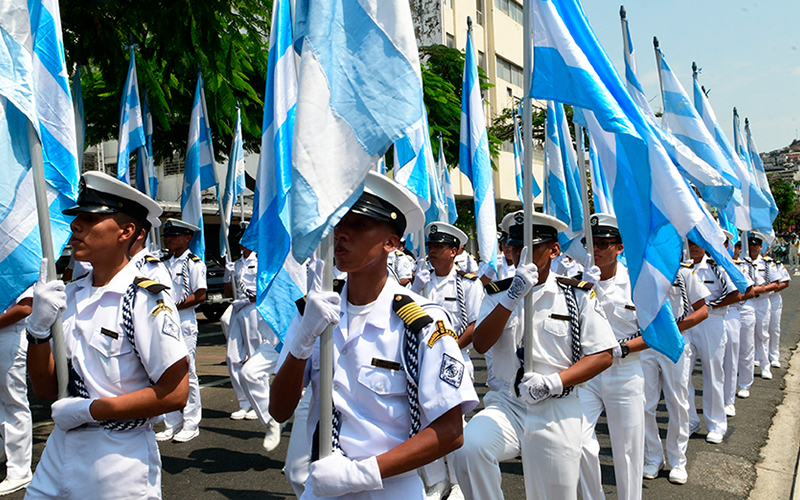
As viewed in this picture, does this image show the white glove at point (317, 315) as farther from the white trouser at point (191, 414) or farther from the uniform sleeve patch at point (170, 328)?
the white trouser at point (191, 414)

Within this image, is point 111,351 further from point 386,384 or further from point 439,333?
point 439,333

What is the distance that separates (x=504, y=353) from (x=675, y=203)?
138cm

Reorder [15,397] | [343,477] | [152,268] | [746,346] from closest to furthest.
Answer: [343,477] → [15,397] → [152,268] → [746,346]

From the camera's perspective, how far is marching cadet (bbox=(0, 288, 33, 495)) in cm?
533

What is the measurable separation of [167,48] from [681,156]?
600 cm

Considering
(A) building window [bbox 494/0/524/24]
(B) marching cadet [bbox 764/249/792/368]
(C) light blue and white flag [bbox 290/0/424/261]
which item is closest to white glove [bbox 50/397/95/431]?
(C) light blue and white flag [bbox 290/0/424/261]

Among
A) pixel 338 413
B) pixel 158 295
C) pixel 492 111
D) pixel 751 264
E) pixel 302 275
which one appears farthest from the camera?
pixel 492 111

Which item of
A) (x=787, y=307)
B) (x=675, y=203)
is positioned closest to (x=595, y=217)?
(x=675, y=203)

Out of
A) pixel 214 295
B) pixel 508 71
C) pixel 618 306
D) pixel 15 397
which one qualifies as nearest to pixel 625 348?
pixel 618 306

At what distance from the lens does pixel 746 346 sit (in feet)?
29.5

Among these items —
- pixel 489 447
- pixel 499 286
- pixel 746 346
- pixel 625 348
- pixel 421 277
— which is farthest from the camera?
pixel 746 346

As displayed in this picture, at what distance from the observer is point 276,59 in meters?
4.28

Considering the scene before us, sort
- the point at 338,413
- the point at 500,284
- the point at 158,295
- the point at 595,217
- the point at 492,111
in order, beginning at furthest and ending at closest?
1. the point at 492,111
2. the point at 595,217
3. the point at 500,284
4. the point at 158,295
5. the point at 338,413

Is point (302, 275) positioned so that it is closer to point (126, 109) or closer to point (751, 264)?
point (126, 109)
